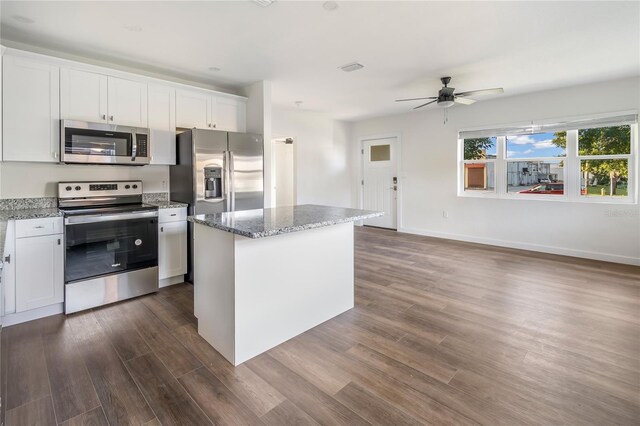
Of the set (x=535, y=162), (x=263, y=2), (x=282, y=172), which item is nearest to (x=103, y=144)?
(x=263, y=2)

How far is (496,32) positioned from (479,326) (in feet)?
8.44

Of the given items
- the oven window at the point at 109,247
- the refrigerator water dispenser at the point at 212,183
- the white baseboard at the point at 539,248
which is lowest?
the white baseboard at the point at 539,248

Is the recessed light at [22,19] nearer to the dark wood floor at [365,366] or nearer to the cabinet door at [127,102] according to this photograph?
the cabinet door at [127,102]

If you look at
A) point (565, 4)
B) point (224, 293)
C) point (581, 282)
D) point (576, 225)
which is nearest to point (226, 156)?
point (224, 293)

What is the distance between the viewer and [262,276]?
2205 mm

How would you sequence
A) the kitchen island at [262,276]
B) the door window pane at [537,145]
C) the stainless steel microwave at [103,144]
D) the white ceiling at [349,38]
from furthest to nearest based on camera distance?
the door window pane at [537,145] < the stainless steel microwave at [103,144] < the white ceiling at [349,38] < the kitchen island at [262,276]

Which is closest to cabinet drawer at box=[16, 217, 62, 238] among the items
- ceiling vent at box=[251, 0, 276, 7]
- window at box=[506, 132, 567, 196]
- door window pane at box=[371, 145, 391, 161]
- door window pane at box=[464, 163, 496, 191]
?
ceiling vent at box=[251, 0, 276, 7]

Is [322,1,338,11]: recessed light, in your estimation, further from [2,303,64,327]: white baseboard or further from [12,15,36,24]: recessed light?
[2,303,64,327]: white baseboard

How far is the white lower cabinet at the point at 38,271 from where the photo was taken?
2621 mm

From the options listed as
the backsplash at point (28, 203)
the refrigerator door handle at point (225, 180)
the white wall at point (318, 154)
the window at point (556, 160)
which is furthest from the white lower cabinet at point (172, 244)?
the window at point (556, 160)

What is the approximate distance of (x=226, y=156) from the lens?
3.80 metres

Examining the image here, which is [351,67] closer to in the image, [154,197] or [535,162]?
[154,197]

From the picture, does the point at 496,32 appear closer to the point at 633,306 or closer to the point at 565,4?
the point at 565,4

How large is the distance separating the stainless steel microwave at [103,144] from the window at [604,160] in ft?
19.2
